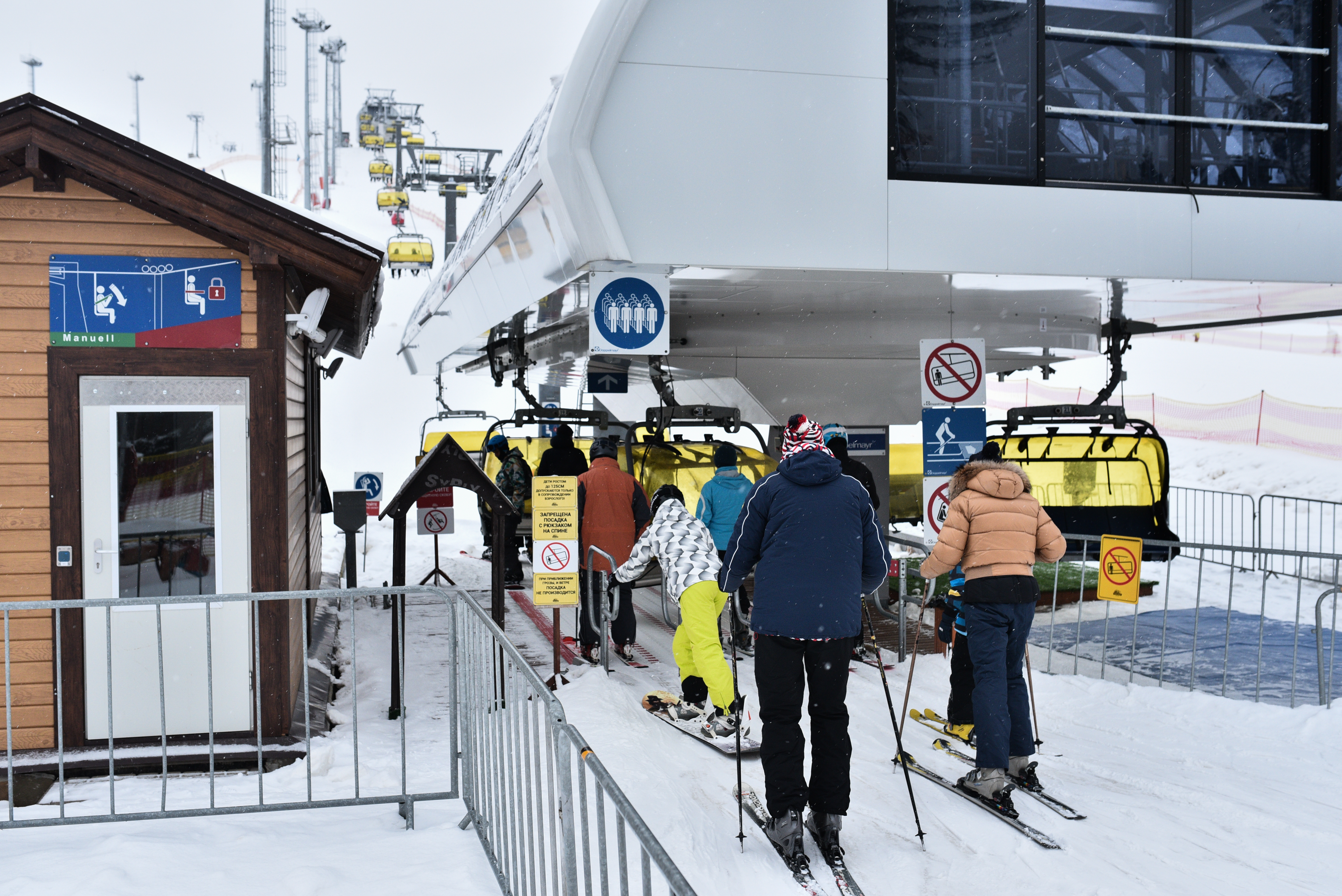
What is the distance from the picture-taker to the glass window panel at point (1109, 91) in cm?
725

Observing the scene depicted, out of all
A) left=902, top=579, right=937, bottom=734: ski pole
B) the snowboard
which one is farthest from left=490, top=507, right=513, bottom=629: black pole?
left=902, top=579, right=937, bottom=734: ski pole

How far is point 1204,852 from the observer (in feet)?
15.2

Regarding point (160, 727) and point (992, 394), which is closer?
point (160, 727)

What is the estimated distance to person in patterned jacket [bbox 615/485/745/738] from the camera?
5.97m

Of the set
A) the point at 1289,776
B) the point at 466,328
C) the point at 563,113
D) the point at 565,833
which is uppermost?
the point at 563,113

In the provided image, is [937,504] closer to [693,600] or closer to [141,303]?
[693,600]

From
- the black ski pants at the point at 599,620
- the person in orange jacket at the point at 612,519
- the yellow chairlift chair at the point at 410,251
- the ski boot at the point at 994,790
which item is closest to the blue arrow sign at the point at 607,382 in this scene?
the person in orange jacket at the point at 612,519

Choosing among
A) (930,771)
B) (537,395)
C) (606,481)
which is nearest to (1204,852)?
(930,771)

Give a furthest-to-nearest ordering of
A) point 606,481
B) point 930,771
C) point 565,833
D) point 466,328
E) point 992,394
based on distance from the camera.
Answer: point 992,394, point 466,328, point 606,481, point 930,771, point 565,833

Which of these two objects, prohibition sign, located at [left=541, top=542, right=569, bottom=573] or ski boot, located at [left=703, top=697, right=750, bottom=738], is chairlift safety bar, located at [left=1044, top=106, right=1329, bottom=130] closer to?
prohibition sign, located at [left=541, top=542, right=569, bottom=573]

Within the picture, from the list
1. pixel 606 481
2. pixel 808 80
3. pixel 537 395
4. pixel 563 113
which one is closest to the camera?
pixel 563 113

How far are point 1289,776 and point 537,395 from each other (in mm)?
24299

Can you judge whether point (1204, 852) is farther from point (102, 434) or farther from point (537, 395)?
point (537, 395)

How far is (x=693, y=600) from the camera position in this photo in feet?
19.8
